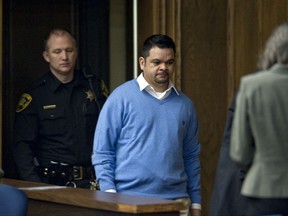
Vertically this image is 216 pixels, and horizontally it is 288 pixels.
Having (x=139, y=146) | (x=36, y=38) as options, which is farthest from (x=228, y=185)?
(x=36, y=38)

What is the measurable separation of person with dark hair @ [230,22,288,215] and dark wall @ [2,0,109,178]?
3498 mm

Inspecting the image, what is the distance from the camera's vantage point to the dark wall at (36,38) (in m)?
7.96

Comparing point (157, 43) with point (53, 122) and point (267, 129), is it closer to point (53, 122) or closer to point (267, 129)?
point (53, 122)

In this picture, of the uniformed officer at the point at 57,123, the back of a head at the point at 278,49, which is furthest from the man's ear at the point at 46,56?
the back of a head at the point at 278,49

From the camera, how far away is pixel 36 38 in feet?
26.6

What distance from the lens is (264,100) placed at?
466 centimetres

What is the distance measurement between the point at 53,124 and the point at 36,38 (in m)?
0.98

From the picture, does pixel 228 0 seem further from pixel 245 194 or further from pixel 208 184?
pixel 245 194

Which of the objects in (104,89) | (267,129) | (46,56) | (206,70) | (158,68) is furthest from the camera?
(206,70)

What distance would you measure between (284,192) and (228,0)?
3.38 meters

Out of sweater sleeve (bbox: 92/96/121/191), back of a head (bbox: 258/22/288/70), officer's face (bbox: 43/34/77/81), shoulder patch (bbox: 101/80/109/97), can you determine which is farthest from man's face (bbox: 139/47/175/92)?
back of a head (bbox: 258/22/288/70)

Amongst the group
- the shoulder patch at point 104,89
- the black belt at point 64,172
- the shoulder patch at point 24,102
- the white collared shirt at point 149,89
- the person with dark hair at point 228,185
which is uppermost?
the white collared shirt at point 149,89

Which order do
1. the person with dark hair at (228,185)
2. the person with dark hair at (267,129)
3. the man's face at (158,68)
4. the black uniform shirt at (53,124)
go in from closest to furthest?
the person with dark hair at (267,129) → the person with dark hair at (228,185) → the man's face at (158,68) → the black uniform shirt at (53,124)

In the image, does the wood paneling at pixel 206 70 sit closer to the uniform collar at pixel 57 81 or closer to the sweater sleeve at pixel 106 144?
the uniform collar at pixel 57 81
